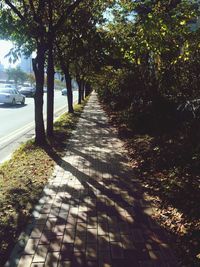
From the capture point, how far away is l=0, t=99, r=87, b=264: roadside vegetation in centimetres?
489

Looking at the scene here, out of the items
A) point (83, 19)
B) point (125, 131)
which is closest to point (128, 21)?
point (83, 19)

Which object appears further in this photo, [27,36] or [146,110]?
[146,110]

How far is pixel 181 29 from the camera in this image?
22.6 ft

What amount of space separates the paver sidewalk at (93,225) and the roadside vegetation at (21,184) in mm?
150

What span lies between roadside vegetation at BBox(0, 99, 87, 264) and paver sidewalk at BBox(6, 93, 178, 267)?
150mm

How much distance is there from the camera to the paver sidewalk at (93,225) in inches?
164

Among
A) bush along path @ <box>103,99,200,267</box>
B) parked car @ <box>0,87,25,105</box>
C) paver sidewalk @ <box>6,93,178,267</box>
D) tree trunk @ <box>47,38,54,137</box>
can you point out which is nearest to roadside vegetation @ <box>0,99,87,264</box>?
paver sidewalk @ <box>6,93,178,267</box>

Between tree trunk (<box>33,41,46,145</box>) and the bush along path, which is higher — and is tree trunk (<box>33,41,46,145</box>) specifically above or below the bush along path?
above

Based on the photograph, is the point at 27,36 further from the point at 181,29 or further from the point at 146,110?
the point at 146,110

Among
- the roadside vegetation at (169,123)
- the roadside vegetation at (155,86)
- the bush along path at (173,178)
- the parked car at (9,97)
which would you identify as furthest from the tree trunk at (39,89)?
the parked car at (9,97)

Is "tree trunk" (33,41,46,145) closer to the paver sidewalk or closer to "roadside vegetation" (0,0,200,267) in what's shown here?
"roadside vegetation" (0,0,200,267)

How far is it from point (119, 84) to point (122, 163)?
10.4 m

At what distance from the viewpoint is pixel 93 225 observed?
16.6ft

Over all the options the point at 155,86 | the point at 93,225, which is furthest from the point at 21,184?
the point at 155,86
